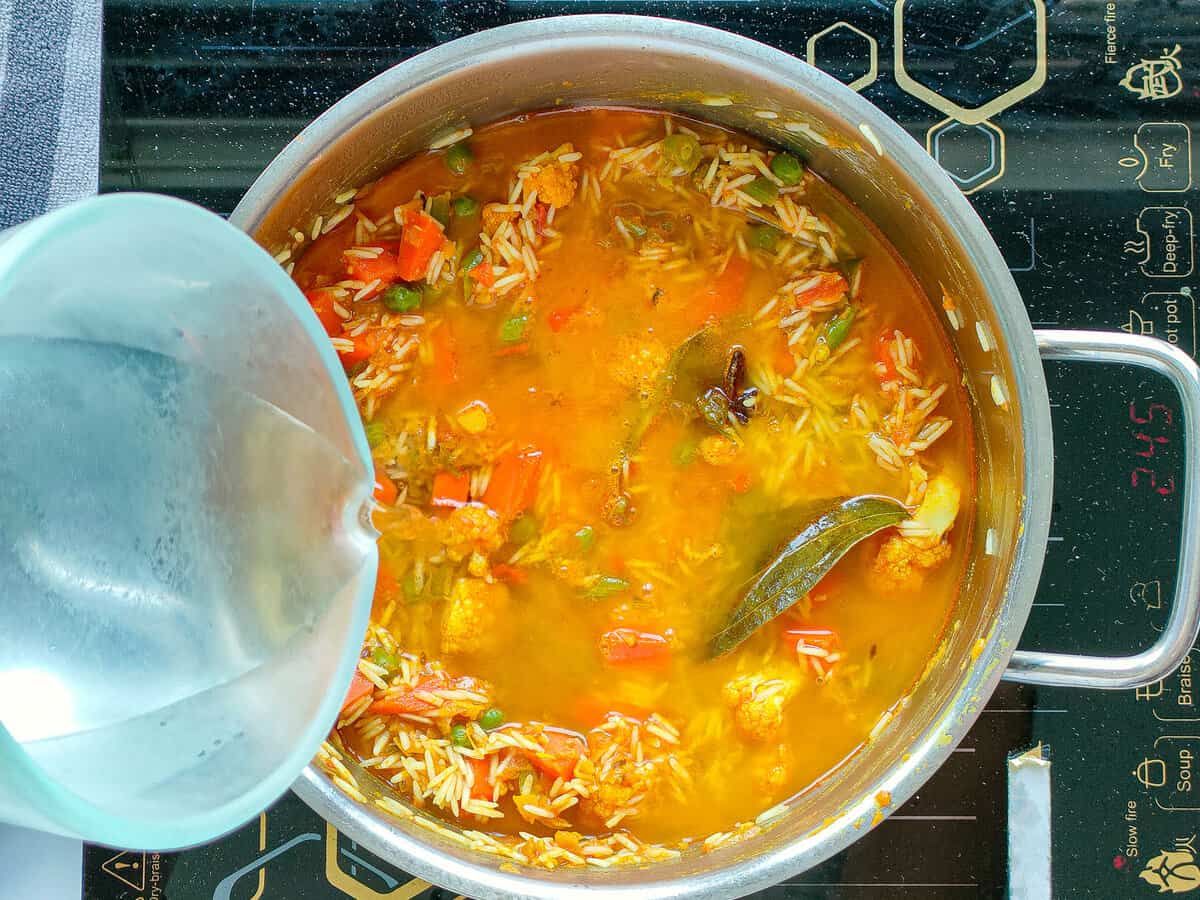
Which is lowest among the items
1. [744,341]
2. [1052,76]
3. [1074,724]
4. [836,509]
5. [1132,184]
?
[1074,724]

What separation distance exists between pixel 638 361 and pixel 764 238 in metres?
0.29

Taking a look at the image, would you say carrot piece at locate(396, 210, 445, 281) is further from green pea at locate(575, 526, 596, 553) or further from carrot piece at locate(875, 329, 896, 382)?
carrot piece at locate(875, 329, 896, 382)

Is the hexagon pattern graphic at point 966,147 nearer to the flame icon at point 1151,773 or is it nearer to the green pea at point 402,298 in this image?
the green pea at point 402,298

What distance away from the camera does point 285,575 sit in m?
1.28

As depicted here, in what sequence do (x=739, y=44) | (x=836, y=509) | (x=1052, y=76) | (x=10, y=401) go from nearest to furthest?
1. (x=10, y=401)
2. (x=739, y=44)
3. (x=836, y=509)
4. (x=1052, y=76)

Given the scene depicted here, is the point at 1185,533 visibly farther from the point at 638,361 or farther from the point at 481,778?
the point at 481,778

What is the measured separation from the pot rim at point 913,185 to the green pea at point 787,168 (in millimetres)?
228

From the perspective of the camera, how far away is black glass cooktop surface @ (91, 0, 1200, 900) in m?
1.75

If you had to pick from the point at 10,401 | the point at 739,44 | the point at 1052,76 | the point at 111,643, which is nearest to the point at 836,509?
the point at 739,44

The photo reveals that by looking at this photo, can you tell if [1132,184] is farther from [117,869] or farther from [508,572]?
[117,869]

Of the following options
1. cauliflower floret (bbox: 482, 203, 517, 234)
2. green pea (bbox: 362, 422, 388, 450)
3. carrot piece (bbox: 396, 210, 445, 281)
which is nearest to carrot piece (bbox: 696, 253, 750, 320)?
cauliflower floret (bbox: 482, 203, 517, 234)

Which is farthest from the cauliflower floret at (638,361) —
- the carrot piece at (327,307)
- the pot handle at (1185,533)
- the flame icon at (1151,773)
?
the flame icon at (1151,773)

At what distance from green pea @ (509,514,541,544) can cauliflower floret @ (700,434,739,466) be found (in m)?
0.29

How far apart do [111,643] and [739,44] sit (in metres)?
1.15
